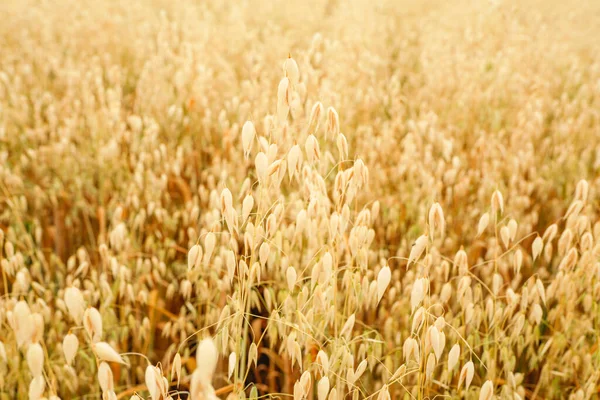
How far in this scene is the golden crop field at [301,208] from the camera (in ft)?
3.36

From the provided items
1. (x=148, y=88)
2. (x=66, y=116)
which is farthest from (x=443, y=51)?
(x=66, y=116)

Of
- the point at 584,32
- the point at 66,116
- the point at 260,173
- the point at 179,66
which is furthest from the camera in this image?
the point at 584,32

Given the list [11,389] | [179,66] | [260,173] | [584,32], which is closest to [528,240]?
[260,173]

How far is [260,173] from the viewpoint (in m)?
0.90

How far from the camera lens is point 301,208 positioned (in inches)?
57.1

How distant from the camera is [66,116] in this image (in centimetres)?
272

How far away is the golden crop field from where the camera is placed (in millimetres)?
1025

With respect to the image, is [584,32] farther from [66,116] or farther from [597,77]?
[66,116]

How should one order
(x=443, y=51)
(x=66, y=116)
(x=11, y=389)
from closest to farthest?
1. (x=11, y=389)
2. (x=66, y=116)
3. (x=443, y=51)

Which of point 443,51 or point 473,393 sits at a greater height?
point 443,51

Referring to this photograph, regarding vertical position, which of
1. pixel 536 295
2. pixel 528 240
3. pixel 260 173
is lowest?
pixel 528 240

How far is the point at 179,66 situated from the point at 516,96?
1.99 metres

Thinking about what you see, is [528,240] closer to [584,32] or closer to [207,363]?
[207,363]

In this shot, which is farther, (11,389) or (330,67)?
(330,67)
